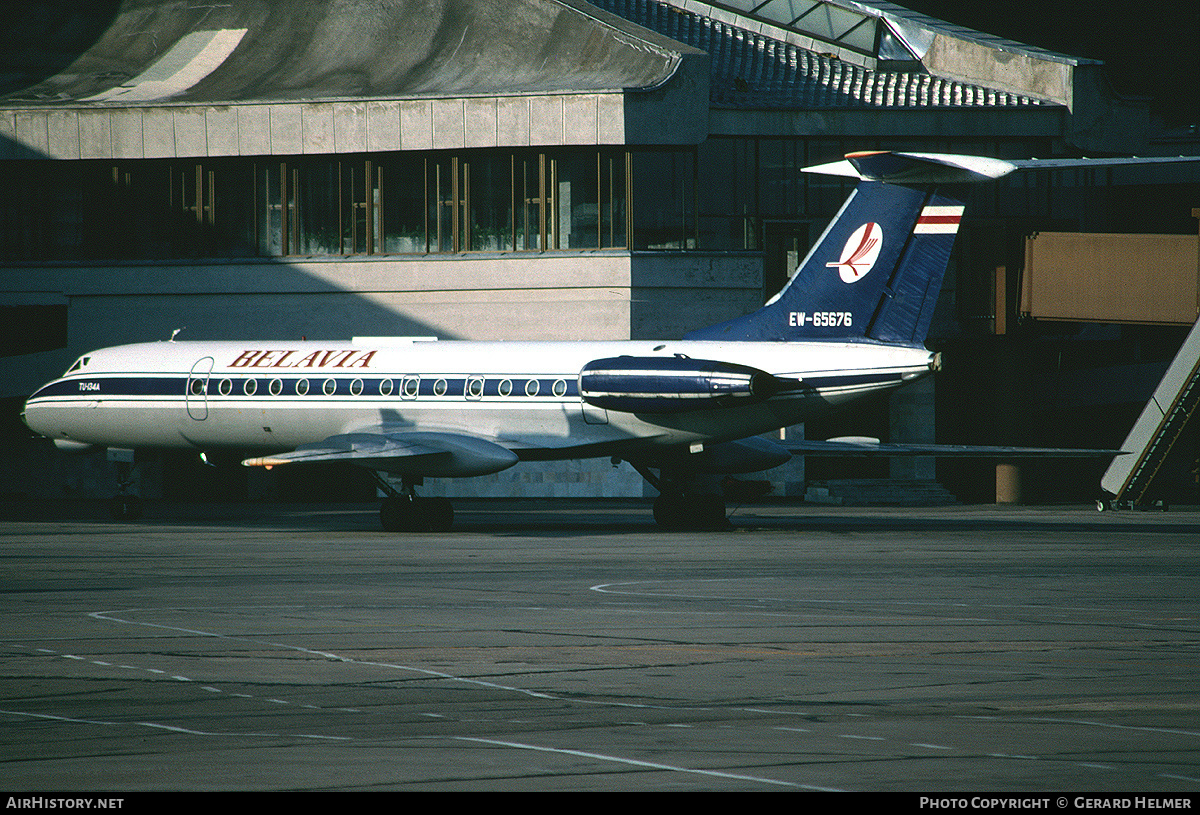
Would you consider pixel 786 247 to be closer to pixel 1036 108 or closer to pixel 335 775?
pixel 1036 108

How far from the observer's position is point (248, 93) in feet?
157

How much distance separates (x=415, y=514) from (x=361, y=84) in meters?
22.1

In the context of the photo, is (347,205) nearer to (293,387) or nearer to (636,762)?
(293,387)

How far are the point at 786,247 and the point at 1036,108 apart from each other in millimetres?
9164

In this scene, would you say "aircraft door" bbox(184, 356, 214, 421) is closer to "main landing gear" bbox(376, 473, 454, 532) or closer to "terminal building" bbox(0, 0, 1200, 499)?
"main landing gear" bbox(376, 473, 454, 532)

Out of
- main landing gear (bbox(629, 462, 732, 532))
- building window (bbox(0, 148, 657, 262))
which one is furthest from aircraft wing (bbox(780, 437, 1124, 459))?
building window (bbox(0, 148, 657, 262))

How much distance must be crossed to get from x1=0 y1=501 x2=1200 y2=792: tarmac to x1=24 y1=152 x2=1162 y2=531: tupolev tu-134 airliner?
4.89 m

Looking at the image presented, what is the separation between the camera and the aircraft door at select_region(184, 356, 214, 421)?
3203cm

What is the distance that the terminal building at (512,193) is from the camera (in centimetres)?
4478

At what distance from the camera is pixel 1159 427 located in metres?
38.3

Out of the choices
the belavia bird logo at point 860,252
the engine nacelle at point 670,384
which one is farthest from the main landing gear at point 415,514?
the belavia bird logo at point 860,252

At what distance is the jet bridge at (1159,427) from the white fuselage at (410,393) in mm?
14405

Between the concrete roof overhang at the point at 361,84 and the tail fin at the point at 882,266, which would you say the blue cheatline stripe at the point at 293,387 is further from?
the concrete roof overhang at the point at 361,84

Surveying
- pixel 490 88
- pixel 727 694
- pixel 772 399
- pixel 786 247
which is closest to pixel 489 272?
pixel 490 88
